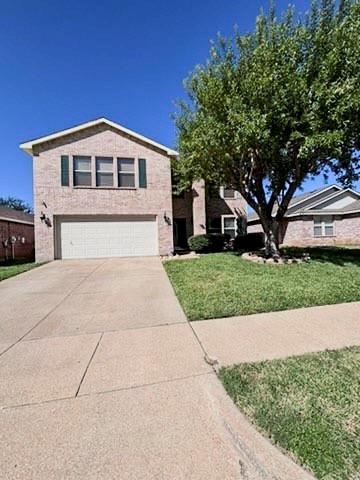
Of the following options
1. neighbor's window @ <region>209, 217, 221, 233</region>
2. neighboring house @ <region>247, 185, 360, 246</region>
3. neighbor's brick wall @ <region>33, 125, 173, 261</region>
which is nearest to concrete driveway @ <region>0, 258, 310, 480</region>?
neighbor's brick wall @ <region>33, 125, 173, 261</region>

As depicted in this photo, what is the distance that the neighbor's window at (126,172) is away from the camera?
14.2 metres

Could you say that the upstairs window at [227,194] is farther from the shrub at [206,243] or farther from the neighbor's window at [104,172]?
the neighbor's window at [104,172]

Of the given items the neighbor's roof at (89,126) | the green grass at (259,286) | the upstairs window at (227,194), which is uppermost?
the neighbor's roof at (89,126)

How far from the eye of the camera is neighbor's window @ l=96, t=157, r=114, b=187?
1393 centimetres

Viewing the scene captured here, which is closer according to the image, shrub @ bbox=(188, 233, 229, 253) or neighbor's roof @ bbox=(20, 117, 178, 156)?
neighbor's roof @ bbox=(20, 117, 178, 156)

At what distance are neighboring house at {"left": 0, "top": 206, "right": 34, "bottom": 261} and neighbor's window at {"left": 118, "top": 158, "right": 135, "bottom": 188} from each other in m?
8.74

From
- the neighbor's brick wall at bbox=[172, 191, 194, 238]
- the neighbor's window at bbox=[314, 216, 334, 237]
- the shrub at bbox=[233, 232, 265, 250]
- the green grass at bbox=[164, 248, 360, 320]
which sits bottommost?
the green grass at bbox=[164, 248, 360, 320]

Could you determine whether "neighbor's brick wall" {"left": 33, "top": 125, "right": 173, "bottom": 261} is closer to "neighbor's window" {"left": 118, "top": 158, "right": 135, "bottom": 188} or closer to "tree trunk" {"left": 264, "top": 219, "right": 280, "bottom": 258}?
"neighbor's window" {"left": 118, "top": 158, "right": 135, "bottom": 188}

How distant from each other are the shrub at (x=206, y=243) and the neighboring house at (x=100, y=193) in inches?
69.5

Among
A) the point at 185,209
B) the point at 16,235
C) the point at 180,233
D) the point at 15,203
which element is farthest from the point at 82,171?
the point at 15,203

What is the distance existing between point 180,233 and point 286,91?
11.2 meters

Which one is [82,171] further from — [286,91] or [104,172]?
[286,91]

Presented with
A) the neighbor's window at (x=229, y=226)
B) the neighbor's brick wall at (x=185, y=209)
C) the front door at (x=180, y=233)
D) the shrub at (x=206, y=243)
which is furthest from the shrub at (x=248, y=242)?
the front door at (x=180, y=233)

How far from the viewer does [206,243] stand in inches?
609
